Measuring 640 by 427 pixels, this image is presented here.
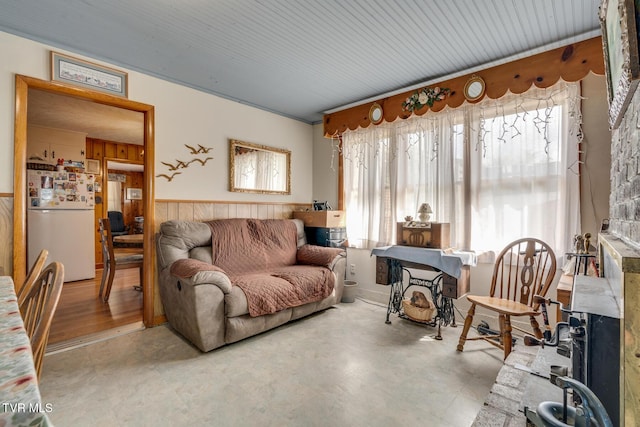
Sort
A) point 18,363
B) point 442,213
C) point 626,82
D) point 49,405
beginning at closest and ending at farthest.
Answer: point 18,363 < point 626,82 < point 49,405 < point 442,213

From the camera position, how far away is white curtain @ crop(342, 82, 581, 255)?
8.16 feet

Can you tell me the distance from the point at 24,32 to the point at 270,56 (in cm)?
184

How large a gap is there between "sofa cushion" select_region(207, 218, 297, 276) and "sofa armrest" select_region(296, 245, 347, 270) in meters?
0.12

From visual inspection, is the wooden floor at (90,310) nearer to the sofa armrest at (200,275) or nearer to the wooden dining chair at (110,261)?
the wooden dining chair at (110,261)

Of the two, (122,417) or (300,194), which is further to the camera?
(300,194)

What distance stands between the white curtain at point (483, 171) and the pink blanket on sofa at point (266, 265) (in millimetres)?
997

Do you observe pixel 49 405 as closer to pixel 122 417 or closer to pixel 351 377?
pixel 122 417

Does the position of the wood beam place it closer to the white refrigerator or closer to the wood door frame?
the wood door frame

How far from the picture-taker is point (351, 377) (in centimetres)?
201

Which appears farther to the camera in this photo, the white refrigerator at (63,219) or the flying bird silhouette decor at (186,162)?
the white refrigerator at (63,219)

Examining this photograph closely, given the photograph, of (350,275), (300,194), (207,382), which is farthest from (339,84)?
(207,382)

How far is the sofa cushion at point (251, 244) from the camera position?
3083mm

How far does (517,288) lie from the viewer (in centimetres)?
265

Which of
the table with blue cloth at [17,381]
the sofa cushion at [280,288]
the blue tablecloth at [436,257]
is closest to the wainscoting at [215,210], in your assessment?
the sofa cushion at [280,288]
